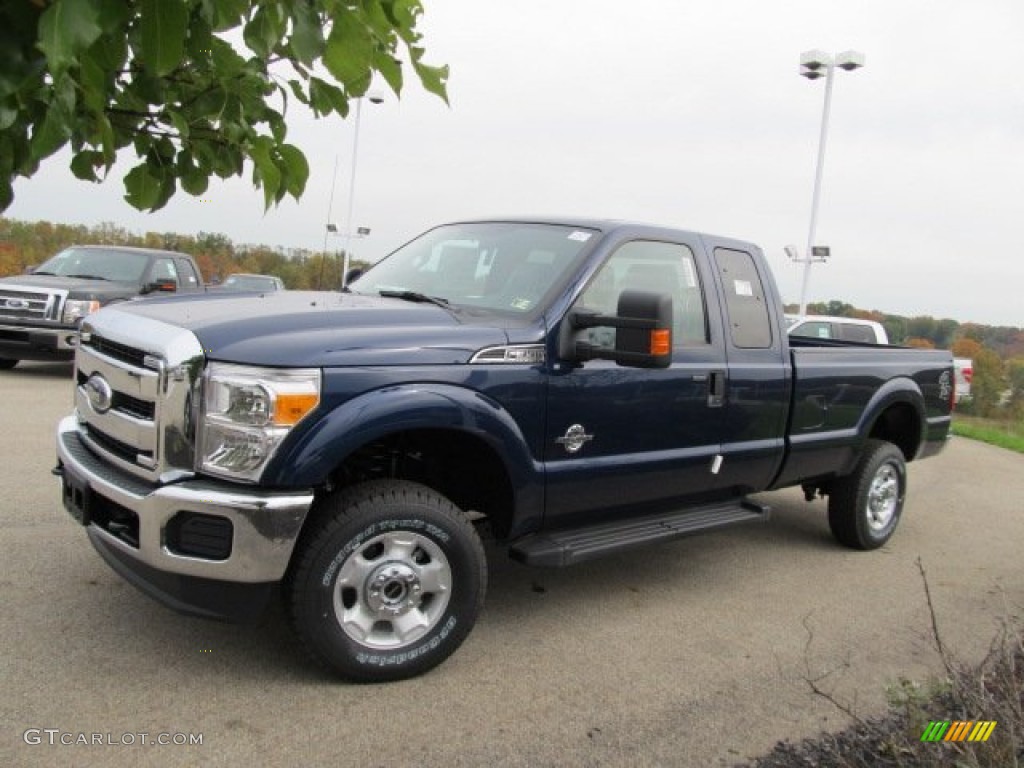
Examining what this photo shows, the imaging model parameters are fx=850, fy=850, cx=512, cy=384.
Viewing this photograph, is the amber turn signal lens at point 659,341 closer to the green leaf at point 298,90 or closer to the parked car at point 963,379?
the green leaf at point 298,90

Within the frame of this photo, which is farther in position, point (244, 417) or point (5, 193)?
point (244, 417)

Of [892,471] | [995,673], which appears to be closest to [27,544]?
[995,673]

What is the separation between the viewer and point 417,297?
4.23 metres

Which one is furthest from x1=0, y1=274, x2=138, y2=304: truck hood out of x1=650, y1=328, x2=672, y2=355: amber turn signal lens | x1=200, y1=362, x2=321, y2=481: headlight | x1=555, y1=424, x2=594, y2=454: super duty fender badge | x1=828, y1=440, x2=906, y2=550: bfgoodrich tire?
x1=650, y1=328, x2=672, y2=355: amber turn signal lens

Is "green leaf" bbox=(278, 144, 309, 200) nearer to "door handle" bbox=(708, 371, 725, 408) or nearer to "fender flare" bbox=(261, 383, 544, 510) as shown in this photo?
"fender flare" bbox=(261, 383, 544, 510)

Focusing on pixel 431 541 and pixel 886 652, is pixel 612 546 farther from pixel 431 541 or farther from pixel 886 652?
pixel 886 652

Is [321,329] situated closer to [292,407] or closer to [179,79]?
[292,407]

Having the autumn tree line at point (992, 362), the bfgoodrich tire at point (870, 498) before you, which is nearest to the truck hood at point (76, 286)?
the bfgoodrich tire at point (870, 498)

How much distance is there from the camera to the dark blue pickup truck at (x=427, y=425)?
3086 millimetres

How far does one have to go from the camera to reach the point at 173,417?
122 inches

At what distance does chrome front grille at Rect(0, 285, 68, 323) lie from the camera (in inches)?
416

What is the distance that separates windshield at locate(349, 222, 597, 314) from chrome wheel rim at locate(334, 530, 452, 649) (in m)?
1.24

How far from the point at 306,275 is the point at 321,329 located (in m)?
14.8

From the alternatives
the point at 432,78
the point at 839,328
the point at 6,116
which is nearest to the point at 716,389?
the point at 432,78
